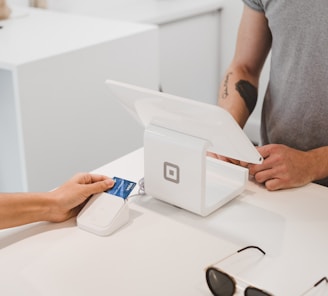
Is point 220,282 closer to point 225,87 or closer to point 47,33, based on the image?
point 225,87

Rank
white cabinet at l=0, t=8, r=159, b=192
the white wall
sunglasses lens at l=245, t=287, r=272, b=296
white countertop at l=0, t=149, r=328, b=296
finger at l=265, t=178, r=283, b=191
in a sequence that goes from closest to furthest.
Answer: sunglasses lens at l=245, t=287, r=272, b=296
white countertop at l=0, t=149, r=328, b=296
finger at l=265, t=178, r=283, b=191
white cabinet at l=0, t=8, r=159, b=192
the white wall

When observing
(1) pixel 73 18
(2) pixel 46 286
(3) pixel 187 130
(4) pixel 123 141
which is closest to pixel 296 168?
(3) pixel 187 130

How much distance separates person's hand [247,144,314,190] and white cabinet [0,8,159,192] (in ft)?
2.90

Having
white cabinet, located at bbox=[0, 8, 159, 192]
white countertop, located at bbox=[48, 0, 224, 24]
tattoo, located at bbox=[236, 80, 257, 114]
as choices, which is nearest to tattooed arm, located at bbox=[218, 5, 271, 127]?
tattoo, located at bbox=[236, 80, 257, 114]

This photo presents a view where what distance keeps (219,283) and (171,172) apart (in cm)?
31

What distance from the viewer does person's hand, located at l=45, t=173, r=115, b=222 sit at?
120 cm

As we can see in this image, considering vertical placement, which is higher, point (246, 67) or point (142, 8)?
point (246, 67)

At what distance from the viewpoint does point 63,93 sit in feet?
6.79

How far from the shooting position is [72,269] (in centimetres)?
106

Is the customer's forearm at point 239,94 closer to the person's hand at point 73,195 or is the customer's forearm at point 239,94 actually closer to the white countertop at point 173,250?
the white countertop at point 173,250

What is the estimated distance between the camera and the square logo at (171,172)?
122cm

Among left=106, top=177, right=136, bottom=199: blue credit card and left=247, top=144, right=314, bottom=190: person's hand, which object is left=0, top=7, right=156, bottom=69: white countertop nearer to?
left=106, top=177, right=136, bottom=199: blue credit card

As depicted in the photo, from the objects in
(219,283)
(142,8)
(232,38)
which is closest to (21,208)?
(219,283)

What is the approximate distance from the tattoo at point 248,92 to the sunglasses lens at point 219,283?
75 cm
